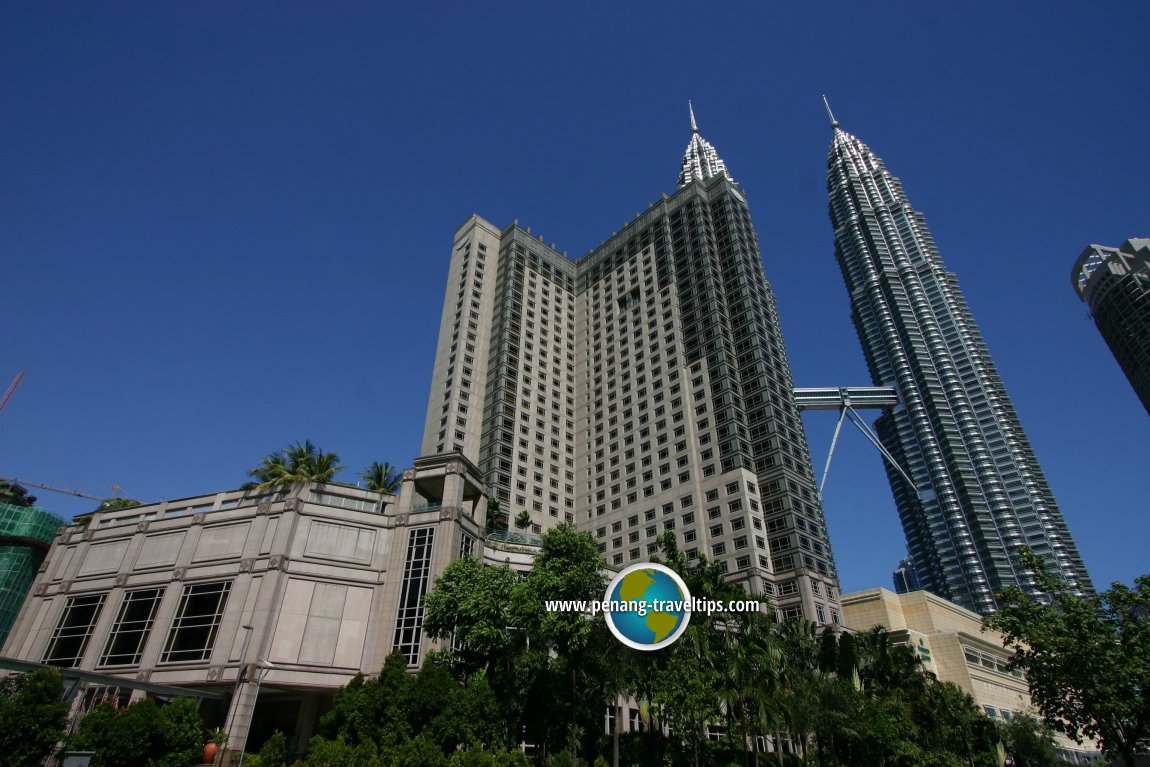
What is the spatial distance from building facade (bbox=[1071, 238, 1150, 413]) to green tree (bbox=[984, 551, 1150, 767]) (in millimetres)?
153584

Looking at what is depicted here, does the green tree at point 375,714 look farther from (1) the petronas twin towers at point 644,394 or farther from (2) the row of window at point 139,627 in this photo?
(1) the petronas twin towers at point 644,394

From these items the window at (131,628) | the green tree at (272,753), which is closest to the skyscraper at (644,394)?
the window at (131,628)

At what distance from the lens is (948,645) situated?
82.6 meters

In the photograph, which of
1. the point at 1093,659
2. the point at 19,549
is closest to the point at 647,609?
the point at 1093,659

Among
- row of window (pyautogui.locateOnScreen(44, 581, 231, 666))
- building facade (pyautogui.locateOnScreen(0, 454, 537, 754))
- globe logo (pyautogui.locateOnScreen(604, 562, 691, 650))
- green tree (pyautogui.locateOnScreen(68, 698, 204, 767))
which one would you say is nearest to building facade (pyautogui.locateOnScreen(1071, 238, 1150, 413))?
building facade (pyautogui.locateOnScreen(0, 454, 537, 754))

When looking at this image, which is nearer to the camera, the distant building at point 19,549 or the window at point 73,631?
A: the window at point 73,631

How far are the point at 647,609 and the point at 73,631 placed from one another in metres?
47.7

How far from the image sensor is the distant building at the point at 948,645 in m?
80.8

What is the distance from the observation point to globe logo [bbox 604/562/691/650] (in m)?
34.0

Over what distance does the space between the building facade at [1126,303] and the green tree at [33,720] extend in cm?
19075

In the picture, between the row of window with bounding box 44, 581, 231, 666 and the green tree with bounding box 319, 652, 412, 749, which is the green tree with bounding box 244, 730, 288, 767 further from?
the row of window with bounding box 44, 581, 231, 666

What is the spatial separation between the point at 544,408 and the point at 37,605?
70.6m

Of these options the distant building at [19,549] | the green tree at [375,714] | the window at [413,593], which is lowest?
the green tree at [375,714]

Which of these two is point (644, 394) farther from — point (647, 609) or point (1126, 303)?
point (1126, 303)
